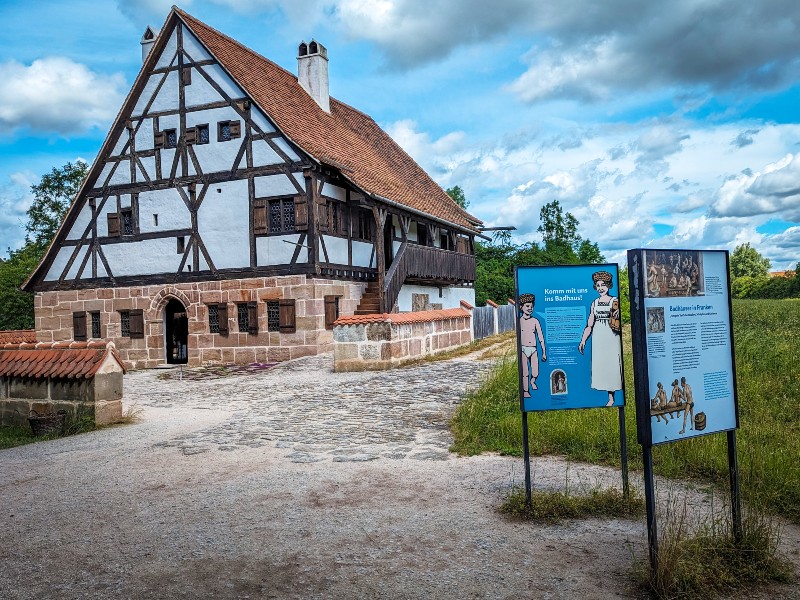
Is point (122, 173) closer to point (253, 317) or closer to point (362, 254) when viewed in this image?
point (253, 317)

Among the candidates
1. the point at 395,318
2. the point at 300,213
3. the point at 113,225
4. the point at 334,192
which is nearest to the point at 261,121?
the point at 334,192

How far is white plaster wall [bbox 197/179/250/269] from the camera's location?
20.3 meters

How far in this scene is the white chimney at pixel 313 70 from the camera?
2489 cm

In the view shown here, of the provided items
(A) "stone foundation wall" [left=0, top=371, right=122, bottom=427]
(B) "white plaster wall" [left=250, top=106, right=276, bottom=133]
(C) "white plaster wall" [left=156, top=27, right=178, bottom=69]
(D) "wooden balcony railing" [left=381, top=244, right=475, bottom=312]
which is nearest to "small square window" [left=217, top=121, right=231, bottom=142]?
(B) "white plaster wall" [left=250, top=106, right=276, bottom=133]

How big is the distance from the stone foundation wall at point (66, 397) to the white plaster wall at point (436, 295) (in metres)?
14.2

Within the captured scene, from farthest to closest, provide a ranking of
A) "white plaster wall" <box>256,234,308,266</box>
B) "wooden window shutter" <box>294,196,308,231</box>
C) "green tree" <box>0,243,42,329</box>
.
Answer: "green tree" <box>0,243,42,329</box> → "white plaster wall" <box>256,234,308,266</box> → "wooden window shutter" <box>294,196,308,231</box>

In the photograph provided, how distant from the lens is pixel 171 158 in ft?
70.6

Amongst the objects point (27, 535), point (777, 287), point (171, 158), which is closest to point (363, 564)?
point (27, 535)

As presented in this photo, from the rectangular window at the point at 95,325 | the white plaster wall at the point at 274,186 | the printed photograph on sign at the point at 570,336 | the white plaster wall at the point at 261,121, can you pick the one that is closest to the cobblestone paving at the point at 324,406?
the printed photograph on sign at the point at 570,336

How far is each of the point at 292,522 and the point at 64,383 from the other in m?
6.19

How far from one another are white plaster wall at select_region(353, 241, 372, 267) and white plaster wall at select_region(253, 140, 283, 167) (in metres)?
3.46

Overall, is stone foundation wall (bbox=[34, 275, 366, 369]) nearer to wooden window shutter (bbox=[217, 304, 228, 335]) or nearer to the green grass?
wooden window shutter (bbox=[217, 304, 228, 335])

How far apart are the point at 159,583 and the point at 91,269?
20624mm

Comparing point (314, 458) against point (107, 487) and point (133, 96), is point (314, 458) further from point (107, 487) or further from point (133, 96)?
point (133, 96)
